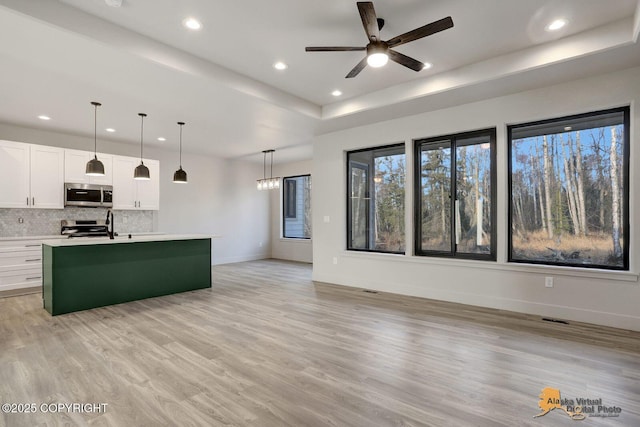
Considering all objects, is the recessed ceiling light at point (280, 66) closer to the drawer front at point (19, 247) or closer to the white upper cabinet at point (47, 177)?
the white upper cabinet at point (47, 177)

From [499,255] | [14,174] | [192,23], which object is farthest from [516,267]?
[14,174]

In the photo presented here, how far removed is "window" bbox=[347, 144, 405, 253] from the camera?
213 inches

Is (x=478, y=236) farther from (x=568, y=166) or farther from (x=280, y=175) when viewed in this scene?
(x=280, y=175)

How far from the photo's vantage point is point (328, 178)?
19.9ft

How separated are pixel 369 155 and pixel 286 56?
2589 millimetres

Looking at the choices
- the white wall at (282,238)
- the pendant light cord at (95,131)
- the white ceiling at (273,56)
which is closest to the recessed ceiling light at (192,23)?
the white ceiling at (273,56)

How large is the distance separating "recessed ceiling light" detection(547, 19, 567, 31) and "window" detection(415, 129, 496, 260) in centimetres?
149

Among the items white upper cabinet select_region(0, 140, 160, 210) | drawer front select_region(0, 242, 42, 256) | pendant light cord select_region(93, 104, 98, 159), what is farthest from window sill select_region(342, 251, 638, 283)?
drawer front select_region(0, 242, 42, 256)

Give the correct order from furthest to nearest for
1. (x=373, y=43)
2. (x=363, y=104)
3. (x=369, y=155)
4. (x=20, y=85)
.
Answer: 1. (x=369, y=155)
2. (x=363, y=104)
3. (x=20, y=85)
4. (x=373, y=43)

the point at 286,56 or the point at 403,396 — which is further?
the point at 286,56

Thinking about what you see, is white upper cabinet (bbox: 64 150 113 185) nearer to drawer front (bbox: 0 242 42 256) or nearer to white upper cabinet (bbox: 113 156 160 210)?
white upper cabinet (bbox: 113 156 160 210)

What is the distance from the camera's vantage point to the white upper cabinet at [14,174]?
509 cm

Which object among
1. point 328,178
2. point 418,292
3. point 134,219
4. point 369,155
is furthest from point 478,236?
point 134,219

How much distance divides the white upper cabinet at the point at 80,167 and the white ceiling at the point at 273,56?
32.2 inches
